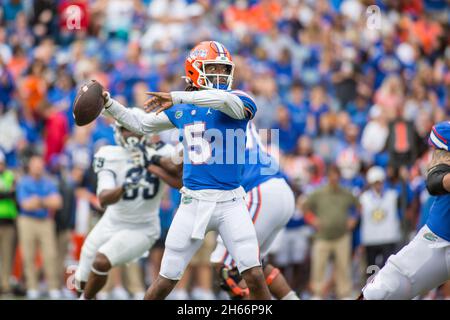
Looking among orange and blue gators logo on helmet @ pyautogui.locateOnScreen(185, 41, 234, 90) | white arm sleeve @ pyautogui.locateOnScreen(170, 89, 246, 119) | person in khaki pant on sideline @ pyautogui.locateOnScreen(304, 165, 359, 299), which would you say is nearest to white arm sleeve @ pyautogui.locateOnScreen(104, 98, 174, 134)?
orange and blue gators logo on helmet @ pyautogui.locateOnScreen(185, 41, 234, 90)

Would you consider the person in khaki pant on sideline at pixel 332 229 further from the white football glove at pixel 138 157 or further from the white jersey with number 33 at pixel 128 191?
the white football glove at pixel 138 157

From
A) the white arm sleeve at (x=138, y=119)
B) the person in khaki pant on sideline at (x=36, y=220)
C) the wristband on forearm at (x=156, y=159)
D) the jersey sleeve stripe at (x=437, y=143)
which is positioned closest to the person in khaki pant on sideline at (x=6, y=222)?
the person in khaki pant on sideline at (x=36, y=220)

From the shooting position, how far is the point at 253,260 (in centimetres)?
705

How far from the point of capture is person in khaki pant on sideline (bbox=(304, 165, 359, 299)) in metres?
12.4

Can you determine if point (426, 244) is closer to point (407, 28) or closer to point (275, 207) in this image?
point (275, 207)

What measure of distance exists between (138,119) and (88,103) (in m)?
0.55

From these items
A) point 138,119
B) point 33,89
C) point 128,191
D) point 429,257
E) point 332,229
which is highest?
point 33,89

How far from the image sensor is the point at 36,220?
487 inches

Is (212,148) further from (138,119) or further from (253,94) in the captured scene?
(253,94)

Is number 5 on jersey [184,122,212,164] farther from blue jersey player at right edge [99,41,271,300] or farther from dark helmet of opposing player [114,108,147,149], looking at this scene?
dark helmet of opposing player [114,108,147,149]

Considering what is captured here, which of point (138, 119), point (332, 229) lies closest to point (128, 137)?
point (138, 119)

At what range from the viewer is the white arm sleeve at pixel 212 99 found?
22.4 feet

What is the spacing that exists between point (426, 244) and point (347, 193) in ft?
19.3
